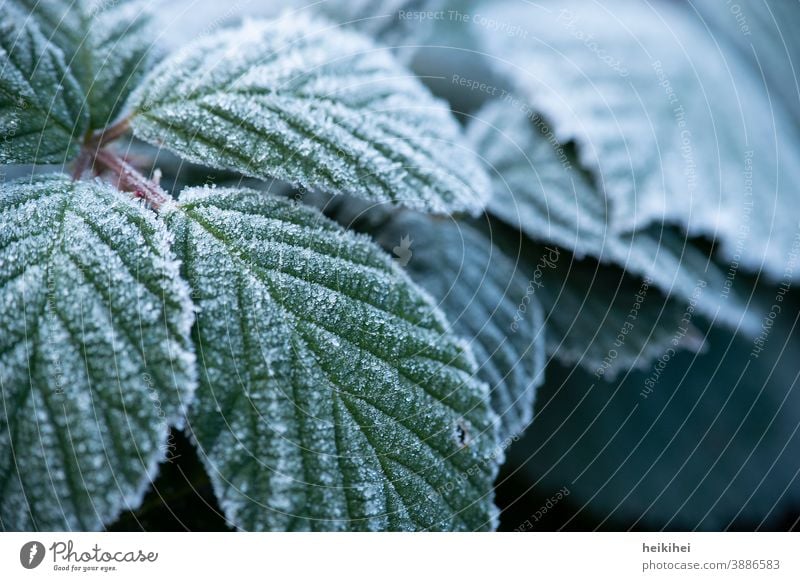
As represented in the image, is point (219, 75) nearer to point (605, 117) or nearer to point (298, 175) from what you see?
point (298, 175)

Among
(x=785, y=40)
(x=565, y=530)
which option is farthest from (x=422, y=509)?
(x=785, y=40)

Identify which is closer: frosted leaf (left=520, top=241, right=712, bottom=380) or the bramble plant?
the bramble plant

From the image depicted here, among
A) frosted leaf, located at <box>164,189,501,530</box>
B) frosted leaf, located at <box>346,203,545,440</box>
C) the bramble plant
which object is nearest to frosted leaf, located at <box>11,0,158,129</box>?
the bramble plant
